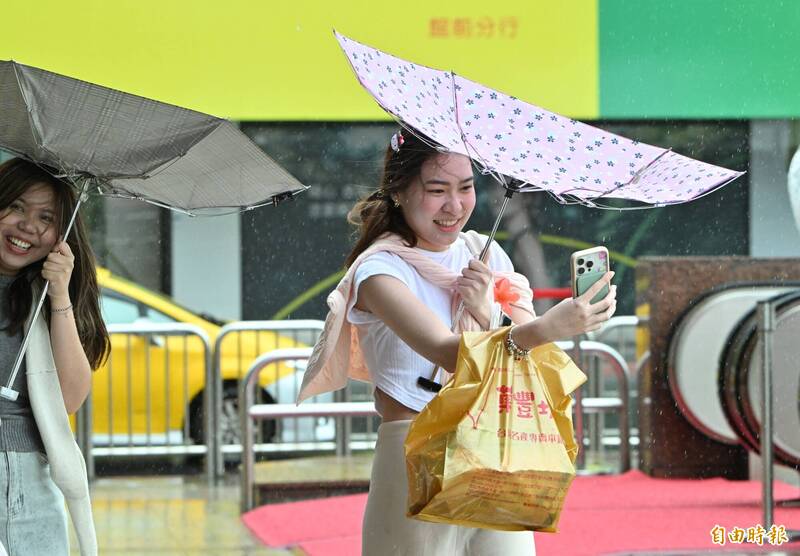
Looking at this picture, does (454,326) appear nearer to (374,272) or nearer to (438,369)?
(438,369)

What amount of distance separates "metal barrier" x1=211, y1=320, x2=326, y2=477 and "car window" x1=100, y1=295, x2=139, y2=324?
0.63 m

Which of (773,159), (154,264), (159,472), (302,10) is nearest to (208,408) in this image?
(159,472)

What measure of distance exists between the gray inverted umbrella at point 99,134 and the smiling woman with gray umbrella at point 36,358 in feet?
0.18

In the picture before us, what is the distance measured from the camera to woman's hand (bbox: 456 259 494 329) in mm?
3281

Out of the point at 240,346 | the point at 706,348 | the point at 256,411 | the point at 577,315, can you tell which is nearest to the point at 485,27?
the point at 706,348

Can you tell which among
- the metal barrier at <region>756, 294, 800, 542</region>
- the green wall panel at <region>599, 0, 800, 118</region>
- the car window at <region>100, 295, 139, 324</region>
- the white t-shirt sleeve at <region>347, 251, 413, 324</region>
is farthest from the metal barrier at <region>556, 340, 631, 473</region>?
the white t-shirt sleeve at <region>347, 251, 413, 324</region>

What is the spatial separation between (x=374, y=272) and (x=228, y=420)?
6.60 metres

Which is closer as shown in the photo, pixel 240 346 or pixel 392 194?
pixel 392 194

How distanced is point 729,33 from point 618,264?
124 inches

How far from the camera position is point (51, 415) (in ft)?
11.2

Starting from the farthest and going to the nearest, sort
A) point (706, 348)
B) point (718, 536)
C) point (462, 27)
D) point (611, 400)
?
1. point (611, 400)
2. point (706, 348)
3. point (462, 27)
4. point (718, 536)

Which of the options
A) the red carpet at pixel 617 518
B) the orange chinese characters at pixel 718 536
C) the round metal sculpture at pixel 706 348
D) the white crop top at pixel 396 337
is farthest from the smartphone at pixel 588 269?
the round metal sculpture at pixel 706 348

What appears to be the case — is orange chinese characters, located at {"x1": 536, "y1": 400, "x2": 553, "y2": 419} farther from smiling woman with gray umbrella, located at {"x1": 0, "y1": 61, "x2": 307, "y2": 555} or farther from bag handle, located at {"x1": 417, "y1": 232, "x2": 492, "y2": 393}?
smiling woman with gray umbrella, located at {"x1": 0, "y1": 61, "x2": 307, "y2": 555}

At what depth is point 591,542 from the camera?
20.6ft
